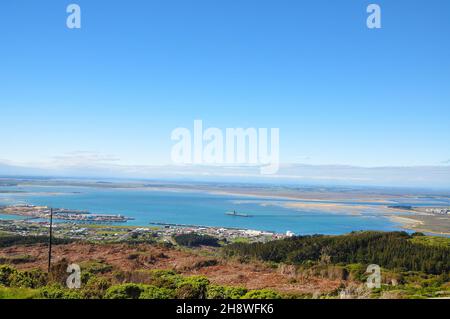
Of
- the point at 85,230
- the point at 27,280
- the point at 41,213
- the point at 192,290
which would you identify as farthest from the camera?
the point at 41,213

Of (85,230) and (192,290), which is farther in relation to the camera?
(85,230)

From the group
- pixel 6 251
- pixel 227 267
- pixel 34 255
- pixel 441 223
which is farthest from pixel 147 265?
pixel 441 223

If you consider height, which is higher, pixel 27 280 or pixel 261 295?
pixel 261 295

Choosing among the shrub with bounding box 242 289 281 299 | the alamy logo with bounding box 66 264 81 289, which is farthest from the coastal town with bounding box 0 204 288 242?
the shrub with bounding box 242 289 281 299

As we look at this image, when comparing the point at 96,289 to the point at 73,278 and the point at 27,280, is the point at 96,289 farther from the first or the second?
the point at 27,280

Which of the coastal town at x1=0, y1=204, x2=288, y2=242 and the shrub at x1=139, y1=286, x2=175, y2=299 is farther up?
the shrub at x1=139, y1=286, x2=175, y2=299

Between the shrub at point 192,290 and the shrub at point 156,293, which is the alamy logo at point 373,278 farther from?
the shrub at point 156,293

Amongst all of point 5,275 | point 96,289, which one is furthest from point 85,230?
point 96,289

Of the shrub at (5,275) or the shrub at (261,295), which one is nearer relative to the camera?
the shrub at (261,295)

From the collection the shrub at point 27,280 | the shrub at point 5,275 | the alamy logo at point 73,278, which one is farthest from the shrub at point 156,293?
the shrub at point 5,275

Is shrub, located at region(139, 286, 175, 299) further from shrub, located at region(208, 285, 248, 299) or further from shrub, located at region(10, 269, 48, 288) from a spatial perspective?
shrub, located at region(10, 269, 48, 288)
